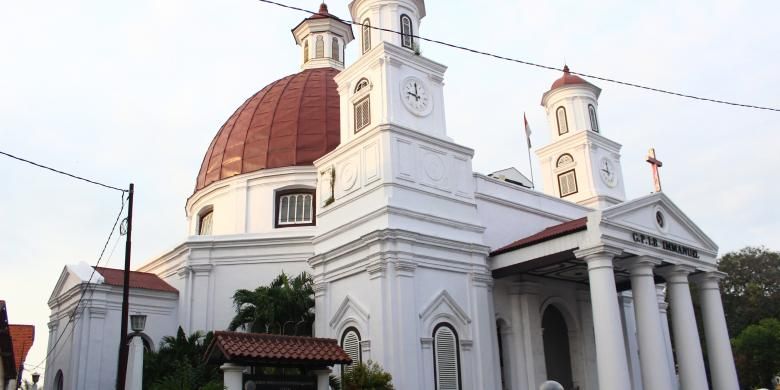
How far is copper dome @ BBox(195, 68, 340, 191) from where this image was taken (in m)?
27.1

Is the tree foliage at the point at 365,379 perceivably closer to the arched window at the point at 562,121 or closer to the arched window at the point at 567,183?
the arched window at the point at 567,183

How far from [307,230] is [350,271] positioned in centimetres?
559

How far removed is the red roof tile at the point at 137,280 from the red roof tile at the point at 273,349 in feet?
41.7

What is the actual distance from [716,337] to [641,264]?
15.0 ft

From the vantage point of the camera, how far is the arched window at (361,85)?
21.7m

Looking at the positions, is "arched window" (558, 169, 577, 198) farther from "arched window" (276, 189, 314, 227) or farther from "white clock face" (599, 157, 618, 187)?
"arched window" (276, 189, 314, 227)

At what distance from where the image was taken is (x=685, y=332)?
66.3 ft

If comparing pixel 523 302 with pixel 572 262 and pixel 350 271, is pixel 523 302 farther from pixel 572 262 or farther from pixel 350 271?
pixel 350 271

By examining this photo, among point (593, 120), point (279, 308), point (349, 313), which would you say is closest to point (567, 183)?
point (593, 120)

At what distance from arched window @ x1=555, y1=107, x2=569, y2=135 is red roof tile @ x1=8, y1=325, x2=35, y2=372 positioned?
2184 cm

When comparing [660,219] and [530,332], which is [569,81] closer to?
[660,219]

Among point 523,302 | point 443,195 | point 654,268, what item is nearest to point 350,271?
point 443,195

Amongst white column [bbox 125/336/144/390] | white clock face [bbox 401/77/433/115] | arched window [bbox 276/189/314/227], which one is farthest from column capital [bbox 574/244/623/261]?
arched window [bbox 276/189/314/227]

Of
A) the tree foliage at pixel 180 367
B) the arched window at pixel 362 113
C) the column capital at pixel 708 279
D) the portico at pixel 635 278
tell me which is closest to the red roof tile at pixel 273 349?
the tree foliage at pixel 180 367
